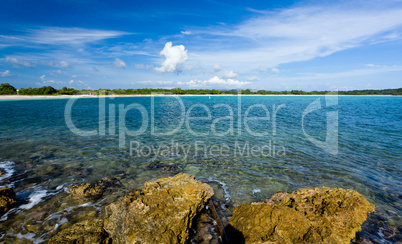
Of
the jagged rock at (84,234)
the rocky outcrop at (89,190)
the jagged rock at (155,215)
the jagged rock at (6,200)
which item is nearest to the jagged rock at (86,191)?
the rocky outcrop at (89,190)

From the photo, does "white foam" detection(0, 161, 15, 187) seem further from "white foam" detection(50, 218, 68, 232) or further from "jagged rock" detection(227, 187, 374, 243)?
"jagged rock" detection(227, 187, 374, 243)

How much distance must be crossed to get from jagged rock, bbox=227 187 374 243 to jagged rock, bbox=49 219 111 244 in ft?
11.7

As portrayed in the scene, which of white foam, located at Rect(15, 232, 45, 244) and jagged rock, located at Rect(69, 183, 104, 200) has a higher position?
jagged rock, located at Rect(69, 183, 104, 200)

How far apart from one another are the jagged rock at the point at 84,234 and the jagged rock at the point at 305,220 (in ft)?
11.7

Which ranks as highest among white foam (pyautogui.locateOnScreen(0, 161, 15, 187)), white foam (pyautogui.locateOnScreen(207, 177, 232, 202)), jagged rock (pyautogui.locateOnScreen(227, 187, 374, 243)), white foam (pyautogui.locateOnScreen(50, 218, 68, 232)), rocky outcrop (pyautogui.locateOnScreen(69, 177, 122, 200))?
jagged rock (pyautogui.locateOnScreen(227, 187, 374, 243))

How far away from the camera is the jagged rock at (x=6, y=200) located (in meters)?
6.84

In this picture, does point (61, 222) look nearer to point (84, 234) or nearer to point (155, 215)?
point (84, 234)

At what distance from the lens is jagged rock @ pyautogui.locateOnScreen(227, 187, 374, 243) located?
189 inches

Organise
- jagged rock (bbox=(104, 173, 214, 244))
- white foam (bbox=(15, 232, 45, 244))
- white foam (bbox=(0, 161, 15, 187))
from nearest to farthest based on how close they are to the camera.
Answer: jagged rock (bbox=(104, 173, 214, 244))
white foam (bbox=(15, 232, 45, 244))
white foam (bbox=(0, 161, 15, 187))

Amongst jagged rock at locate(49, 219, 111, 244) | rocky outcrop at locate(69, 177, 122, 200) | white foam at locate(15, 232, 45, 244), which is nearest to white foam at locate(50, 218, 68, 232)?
white foam at locate(15, 232, 45, 244)

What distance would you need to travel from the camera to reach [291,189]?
8.95m

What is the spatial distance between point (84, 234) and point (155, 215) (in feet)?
6.25

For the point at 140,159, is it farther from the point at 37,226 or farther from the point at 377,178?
the point at 377,178

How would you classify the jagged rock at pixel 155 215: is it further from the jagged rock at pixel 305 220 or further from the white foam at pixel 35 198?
the white foam at pixel 35 198
